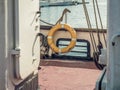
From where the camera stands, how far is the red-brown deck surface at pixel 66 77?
5355mm

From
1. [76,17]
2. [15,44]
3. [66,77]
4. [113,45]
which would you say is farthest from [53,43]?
[76,17]

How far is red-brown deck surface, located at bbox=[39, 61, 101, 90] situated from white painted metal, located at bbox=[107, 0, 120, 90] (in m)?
3.76

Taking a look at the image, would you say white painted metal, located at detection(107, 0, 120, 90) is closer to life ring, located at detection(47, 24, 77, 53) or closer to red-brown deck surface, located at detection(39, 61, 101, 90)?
red-brown deck surface, located at detection(39, 61, 101, 90)

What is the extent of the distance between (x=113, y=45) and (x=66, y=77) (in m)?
4.60

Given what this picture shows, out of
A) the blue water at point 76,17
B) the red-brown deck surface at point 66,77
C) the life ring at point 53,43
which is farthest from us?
the blue water at point 76,17

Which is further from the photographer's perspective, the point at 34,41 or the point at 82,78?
the point at 82,78

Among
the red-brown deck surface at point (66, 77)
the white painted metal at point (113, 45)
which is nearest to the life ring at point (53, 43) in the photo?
the red-brown deck surface at point (66, 77)

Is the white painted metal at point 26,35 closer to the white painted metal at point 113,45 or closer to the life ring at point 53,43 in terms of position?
the white painted metal at point 113,45

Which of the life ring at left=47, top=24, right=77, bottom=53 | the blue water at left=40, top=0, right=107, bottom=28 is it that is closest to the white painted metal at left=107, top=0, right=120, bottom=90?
the life ring at left=47, top=24, right=77, bottom=53

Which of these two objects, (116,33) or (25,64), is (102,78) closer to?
(116,33)

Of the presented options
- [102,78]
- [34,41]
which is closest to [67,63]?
[34,41]

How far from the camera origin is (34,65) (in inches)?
146

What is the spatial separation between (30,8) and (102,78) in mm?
2034

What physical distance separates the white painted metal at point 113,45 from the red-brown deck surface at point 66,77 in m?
3.76
